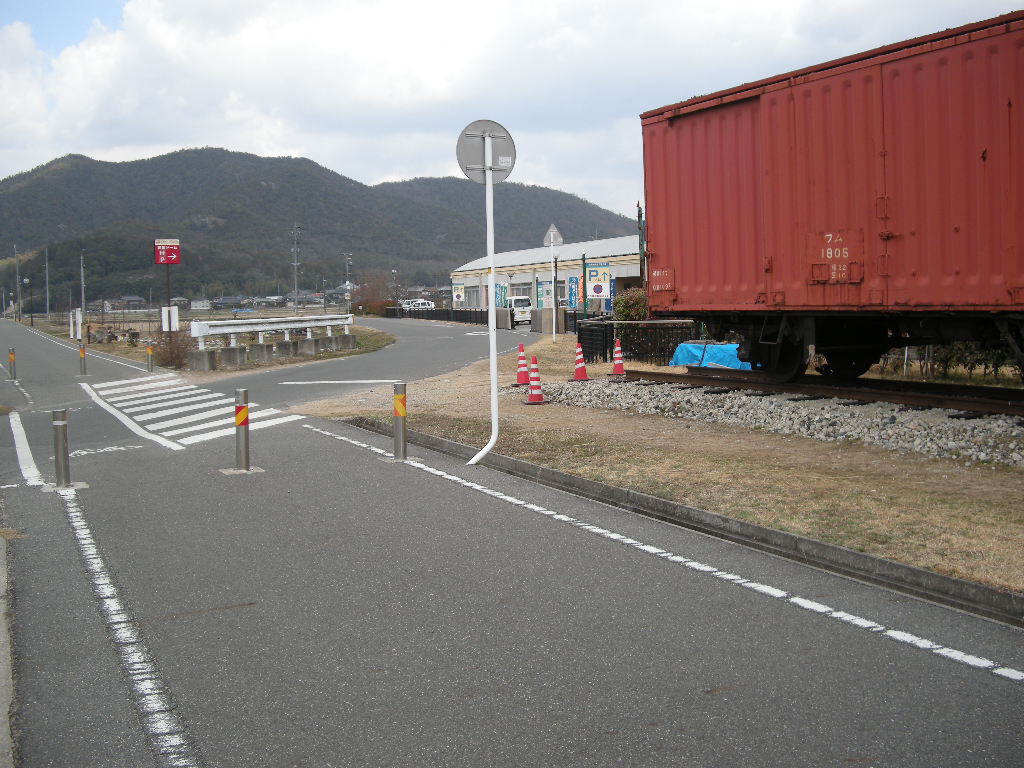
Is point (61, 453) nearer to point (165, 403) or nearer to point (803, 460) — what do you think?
point (803, 460)

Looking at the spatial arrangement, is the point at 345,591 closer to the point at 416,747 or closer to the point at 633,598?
the point at 633,598

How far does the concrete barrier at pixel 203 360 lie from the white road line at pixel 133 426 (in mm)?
5169

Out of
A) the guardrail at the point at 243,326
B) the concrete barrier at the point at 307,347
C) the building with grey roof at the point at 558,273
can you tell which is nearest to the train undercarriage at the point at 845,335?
the guardrail at the point at 243,326

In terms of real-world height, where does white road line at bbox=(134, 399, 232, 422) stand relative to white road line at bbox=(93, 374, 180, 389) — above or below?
below

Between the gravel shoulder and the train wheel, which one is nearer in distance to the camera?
the gravel shoulder

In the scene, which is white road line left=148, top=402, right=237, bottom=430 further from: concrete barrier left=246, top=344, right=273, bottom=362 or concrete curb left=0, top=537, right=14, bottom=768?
concrete barrier left=246, top=344, right=273, bottom=362

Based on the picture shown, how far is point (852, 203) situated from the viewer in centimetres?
1211

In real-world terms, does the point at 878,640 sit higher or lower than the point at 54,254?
lower

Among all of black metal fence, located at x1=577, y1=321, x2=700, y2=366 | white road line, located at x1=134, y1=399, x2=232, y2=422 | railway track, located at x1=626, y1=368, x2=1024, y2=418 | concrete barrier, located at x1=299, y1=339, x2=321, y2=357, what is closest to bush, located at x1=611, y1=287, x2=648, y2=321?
black metal fence, located at x1=577, y1=321, x2=700, y2=366

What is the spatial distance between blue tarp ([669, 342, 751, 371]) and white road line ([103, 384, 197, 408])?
11.2 metres

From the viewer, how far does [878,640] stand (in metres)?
5.11

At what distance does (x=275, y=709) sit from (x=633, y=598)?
7.69 feet

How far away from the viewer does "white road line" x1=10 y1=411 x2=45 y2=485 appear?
1130 centimetres

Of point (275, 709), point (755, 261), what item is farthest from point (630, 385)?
point (275, 709)
